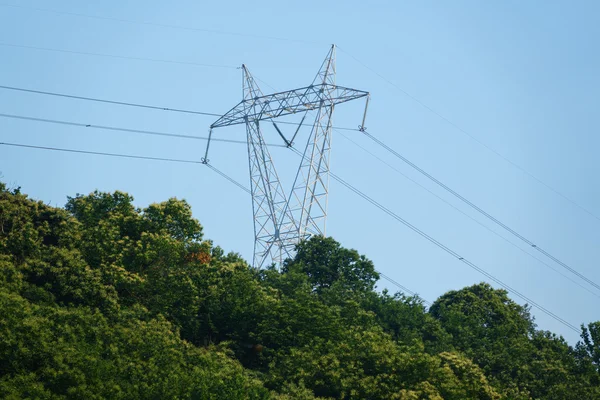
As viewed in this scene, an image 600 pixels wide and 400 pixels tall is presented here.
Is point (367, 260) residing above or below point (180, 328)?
above

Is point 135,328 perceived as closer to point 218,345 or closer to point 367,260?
point 218,345

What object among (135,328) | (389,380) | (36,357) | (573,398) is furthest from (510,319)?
(36,357)

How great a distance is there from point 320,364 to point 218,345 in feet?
23.3

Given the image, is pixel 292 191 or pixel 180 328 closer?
pixel 180 328

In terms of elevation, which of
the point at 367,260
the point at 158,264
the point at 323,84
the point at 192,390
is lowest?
the point at 192,390

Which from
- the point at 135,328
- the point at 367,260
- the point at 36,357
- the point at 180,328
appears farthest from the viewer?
the point at 367,260

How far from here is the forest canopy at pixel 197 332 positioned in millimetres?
51469

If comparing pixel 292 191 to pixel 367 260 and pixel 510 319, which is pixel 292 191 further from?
pixel 510 319

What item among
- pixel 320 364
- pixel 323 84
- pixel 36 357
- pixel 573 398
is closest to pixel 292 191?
pixel 323 84

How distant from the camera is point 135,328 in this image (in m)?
57.3

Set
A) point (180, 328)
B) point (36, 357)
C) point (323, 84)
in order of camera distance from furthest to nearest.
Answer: point (323, 84) → point (180, 328) → point (36, 357)

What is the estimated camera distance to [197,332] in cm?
6431

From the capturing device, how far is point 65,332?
53156mm

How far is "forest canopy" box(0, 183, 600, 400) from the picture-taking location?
51469 millimetres
